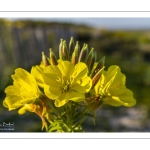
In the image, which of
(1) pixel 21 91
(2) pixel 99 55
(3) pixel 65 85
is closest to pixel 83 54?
(3) pixel 65 85

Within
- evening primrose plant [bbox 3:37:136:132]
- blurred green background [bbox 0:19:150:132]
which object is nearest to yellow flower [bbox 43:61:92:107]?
evening primrose plant [bbox 3:37:136:132]

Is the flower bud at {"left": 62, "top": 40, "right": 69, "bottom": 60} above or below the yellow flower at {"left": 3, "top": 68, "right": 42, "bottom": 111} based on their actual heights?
above

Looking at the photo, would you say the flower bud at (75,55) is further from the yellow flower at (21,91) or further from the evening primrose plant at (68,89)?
the yellow flower at (21,91)

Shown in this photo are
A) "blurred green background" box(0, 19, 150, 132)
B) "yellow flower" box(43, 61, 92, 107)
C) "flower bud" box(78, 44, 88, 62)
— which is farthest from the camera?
"blurred green background" box(0, 19, 150, 132)

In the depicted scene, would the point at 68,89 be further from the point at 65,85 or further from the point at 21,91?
the point at 21,91

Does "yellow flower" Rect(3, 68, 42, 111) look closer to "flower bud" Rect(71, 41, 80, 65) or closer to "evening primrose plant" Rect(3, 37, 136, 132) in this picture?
"evening primrose plant" Rect(3, 37, 136, 132)
